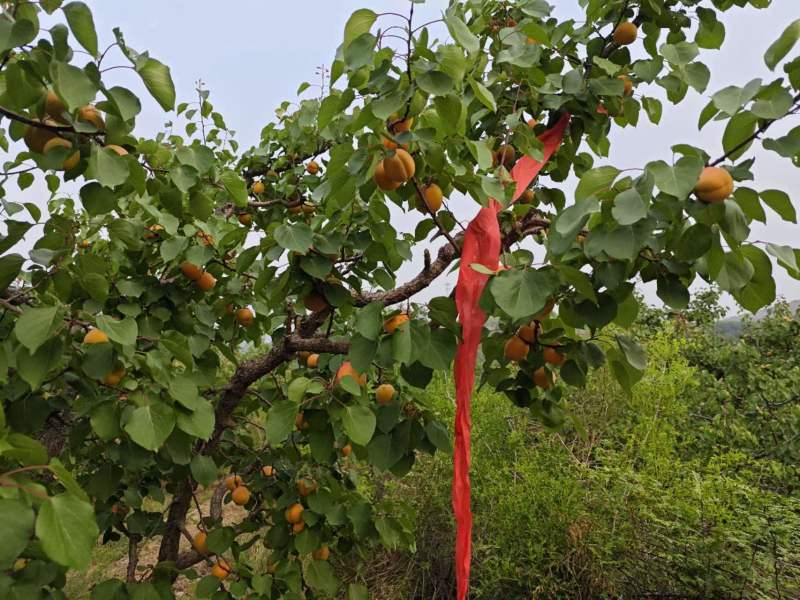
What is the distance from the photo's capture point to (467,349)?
1.01 metres

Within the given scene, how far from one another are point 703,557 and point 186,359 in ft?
7.54

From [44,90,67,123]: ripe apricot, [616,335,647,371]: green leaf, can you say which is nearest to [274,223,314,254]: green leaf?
[44,90,67,123]: ripe apricot

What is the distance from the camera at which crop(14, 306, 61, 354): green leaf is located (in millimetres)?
896

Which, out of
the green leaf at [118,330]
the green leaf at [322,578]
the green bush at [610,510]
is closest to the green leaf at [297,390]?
the green leaf at [118,330]

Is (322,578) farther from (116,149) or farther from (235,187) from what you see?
(116,149)

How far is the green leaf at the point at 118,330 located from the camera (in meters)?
0.99

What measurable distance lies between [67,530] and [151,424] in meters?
0.39

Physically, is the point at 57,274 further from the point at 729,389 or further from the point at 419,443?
the point at 729,389

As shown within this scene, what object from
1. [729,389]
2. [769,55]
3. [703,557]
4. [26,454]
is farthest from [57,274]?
[729,389]

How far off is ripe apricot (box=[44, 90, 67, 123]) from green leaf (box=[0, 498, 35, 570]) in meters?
0.64

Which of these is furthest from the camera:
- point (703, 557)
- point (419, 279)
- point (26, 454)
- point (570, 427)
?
point (570, 427)

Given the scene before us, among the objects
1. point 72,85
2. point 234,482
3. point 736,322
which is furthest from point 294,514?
point 736,322

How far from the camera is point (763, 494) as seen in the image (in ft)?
7.50

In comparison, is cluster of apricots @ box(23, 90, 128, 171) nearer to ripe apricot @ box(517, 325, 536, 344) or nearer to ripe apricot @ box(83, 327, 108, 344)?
ripe apricot @ box(83, 327, 108, 344)
